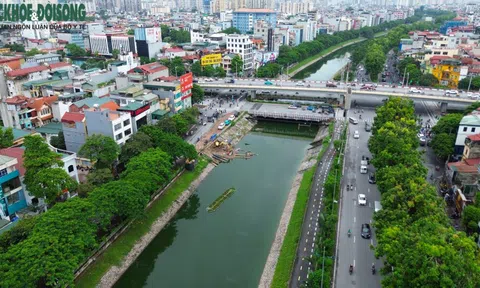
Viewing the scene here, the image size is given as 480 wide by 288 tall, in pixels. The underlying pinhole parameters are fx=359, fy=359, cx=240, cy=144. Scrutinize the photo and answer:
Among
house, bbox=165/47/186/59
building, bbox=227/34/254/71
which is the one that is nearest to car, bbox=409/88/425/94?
building, bbox=227/34/254/71

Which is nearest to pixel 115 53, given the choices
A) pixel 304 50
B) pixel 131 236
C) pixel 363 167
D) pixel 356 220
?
pixel 304 50

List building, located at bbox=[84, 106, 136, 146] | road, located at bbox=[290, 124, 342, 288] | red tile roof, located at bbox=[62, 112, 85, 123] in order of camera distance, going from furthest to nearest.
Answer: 1. red tile roof, located at bbox=[62, 112, 85, 123]
2. building, located at bbox=[84, 106, 136, 146]
3. road, located at bbox=[290, 124, 342, 288]

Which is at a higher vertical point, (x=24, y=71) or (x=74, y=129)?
(x=24, y=71)

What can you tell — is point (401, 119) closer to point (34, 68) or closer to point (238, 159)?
point (238, 159)

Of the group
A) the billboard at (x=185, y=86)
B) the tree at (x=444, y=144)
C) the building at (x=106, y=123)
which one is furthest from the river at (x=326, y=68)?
the building at (x=106, y=123)

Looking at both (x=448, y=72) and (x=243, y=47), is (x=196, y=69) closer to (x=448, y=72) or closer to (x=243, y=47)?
(x=243, y=47)

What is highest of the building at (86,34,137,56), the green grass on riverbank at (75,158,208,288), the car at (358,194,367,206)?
the building at (86,34,137,56)

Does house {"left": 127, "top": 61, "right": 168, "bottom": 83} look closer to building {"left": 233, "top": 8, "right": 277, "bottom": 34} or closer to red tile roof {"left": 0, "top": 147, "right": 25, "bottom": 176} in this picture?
red tile roof {"left": 0, "top": 147, "right": 25, "bottom": 176}

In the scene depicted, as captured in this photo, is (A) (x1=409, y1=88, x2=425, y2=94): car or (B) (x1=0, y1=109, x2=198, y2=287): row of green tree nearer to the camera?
(B) (x1=0, y1=109, x2=198, y2=287): row of green tree
